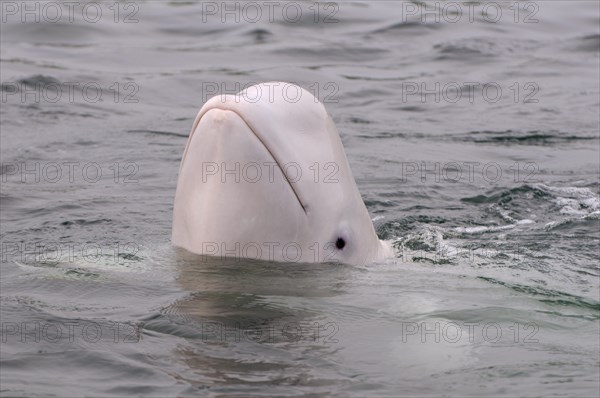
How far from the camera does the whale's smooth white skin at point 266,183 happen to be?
23.1ft

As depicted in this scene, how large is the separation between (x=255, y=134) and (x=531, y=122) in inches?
378

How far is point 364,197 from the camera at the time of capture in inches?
474

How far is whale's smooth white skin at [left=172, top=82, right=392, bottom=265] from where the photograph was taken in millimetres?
7047

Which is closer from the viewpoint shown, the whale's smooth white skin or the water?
the water

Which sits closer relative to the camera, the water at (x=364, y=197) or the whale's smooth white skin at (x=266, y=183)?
the water at (x=364, y=197)

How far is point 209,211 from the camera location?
733cm

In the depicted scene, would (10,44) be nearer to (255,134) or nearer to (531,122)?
(531,122)

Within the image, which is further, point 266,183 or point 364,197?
point 364,197

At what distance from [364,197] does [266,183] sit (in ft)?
16.3

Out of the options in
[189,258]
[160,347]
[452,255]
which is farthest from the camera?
[452,255]

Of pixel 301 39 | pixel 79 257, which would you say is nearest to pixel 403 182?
pixel 79 257

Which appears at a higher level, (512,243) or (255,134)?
(255,134)

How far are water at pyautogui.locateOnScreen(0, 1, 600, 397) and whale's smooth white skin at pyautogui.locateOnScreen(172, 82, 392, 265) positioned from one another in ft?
0.68

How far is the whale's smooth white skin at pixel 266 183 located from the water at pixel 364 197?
0.21m
